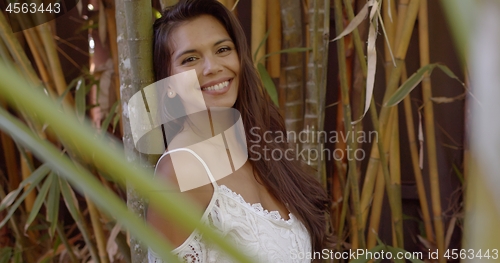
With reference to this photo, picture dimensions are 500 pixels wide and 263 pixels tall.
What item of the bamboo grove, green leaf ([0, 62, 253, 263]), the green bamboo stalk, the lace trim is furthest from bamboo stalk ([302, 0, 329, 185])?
green leaf ([0, 62, 253, 263])

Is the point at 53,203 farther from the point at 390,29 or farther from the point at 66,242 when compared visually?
the point at 390,29

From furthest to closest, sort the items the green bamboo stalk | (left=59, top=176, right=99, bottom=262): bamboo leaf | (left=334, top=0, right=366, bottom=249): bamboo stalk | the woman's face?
(left=59, top=176, right=99, bottom=262): bamboo leaf, (left=334, top=0, right=366, bottom=249): bamboo stalk, the woman's face, the green bamboo stalk

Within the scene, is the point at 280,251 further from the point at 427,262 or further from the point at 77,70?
the point at 77,70

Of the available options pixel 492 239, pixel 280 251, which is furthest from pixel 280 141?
pixel 492 239

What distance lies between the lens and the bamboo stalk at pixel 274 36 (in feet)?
3.18

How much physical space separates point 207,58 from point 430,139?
0.63 meters

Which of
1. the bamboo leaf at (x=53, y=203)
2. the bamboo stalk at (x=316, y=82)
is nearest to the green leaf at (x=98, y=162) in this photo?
the bamboo stalk at (x=316, y=82)

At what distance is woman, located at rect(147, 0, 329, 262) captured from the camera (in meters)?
0.59

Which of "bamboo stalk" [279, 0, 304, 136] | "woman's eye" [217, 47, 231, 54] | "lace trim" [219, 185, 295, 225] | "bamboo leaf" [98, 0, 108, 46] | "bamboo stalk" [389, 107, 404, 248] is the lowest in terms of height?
"bamboo stalk" [389, 107, 404, 248]

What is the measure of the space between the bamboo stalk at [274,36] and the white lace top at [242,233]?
39 cm

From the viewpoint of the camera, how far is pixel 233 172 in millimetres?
700

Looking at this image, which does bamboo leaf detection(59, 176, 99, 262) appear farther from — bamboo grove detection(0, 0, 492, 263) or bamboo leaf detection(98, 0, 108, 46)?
bamboo leaf detection(98, 0, 108, 46)

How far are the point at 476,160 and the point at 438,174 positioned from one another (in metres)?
1.07

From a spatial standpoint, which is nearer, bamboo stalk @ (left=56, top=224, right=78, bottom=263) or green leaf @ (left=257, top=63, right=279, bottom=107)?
green leaf @ (left=257, top=63, right=279, bottom=107)
